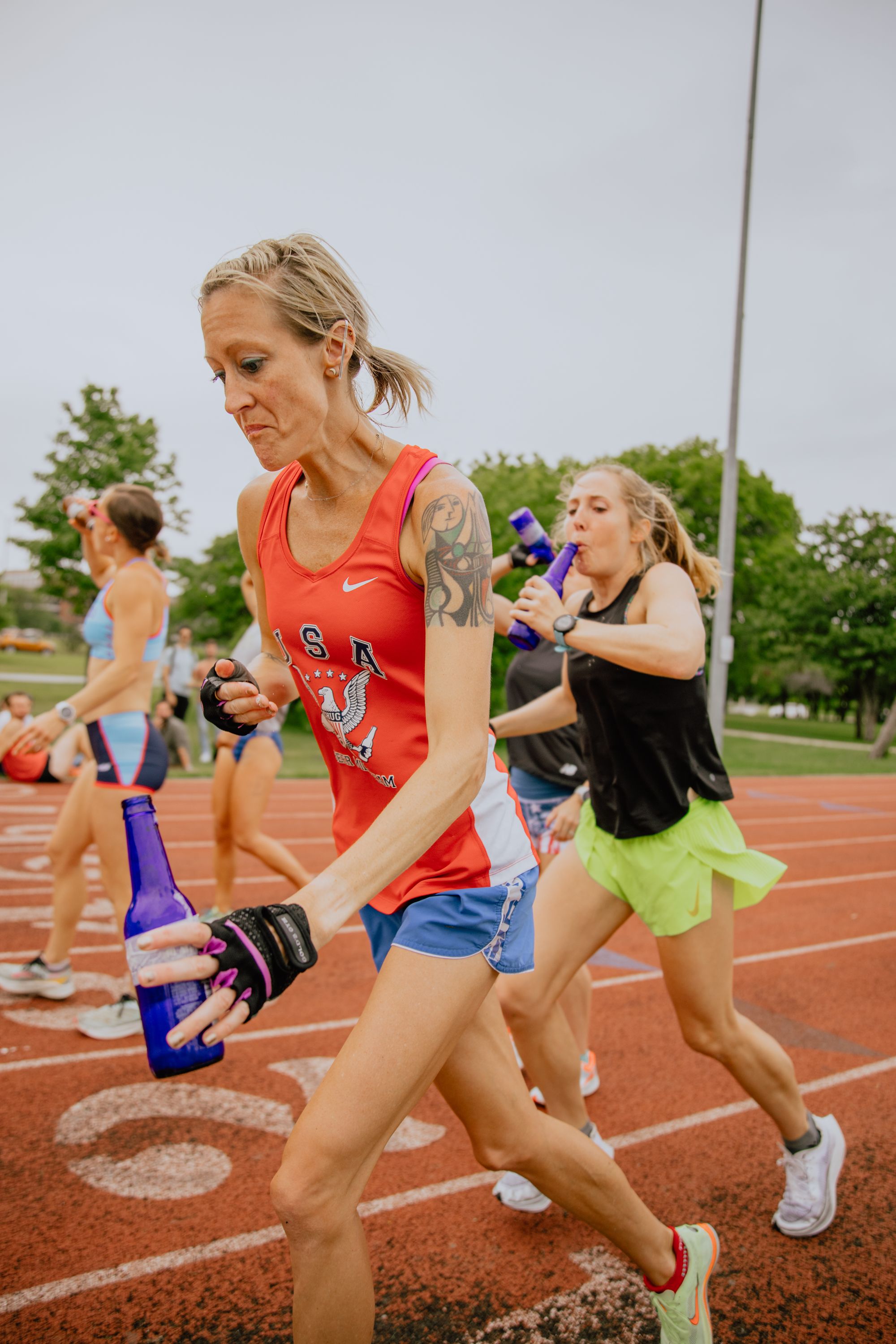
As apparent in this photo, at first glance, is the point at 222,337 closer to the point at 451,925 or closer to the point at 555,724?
the point at 451,925

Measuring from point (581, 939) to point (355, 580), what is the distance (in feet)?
5.49

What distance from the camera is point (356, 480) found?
2.06 metres

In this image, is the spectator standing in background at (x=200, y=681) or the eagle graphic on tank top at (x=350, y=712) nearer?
the eagle graphic on tank top at (x=350, y=712)

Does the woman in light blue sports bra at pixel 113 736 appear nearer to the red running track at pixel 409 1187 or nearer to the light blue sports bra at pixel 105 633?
the light blue sports bra at pixel 105 633

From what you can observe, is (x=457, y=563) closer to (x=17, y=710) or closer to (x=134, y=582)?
(x=134, y=582)

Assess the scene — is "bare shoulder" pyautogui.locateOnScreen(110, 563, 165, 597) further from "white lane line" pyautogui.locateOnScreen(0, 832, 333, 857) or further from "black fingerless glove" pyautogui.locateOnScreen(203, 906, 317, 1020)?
"white lane line" pyautogui.locateOnScreen(0, 832, 333, 857)

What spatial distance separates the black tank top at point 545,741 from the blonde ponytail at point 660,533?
4.10ft

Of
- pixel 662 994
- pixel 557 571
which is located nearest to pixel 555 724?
pixel 557 571

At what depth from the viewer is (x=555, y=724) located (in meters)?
3.60

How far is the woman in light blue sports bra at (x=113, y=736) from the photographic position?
4.21 metres

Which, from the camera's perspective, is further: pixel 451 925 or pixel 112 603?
pixel 112 603

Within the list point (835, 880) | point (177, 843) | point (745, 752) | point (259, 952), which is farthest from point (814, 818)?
point (259, 952)

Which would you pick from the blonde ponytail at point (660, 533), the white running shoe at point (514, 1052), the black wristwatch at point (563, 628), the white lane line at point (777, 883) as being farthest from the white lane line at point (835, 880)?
the black wristwatch at point (563, 628)

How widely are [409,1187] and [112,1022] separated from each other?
5.73 feet
